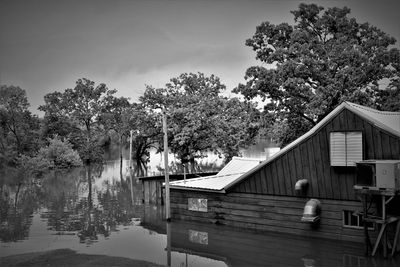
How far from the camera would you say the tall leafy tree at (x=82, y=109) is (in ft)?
264

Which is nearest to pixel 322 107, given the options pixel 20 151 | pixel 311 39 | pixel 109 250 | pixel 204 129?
pixel 311 39

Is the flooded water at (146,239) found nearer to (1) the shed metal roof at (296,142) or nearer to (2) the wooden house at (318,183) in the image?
(2) the wooden house at (318,183)

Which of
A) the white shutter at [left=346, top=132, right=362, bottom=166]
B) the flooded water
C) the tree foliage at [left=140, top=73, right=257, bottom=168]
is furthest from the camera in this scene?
the tree foliage at [left=140, top=73, right=257, bottom=168]

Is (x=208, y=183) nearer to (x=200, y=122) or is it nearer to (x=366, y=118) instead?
(x=366, y=118)

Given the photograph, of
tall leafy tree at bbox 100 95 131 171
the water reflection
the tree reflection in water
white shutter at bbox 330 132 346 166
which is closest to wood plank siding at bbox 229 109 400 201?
white shutter at bbox 330 132 346 166

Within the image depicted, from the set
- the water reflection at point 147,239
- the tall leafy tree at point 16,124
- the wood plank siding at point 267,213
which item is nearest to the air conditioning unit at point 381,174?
the wood plank siding at point 267,213

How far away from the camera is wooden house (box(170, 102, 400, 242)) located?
1823 centimetres

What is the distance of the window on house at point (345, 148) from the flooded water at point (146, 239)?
13.4 feet

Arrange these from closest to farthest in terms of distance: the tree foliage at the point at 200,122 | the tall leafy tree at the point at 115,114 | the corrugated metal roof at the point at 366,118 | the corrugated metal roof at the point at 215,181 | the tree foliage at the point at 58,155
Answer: the corrugated metal roof at the point at 366,118 → the corrugated metal roof at the point at 215,181 → the tree foliage at the point at 200,122 → the tree foliage at the point at 58,155 → the tall leafy tree at the point at 115,114

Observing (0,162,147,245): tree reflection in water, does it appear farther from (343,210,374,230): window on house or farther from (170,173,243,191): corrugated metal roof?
(343,210,374,230): window on house

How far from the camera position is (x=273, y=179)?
2120 centimetres

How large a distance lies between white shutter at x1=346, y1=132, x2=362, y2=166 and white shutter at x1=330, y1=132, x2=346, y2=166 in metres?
0.21

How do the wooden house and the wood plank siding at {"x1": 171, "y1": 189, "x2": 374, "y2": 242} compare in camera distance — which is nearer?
the wooden house

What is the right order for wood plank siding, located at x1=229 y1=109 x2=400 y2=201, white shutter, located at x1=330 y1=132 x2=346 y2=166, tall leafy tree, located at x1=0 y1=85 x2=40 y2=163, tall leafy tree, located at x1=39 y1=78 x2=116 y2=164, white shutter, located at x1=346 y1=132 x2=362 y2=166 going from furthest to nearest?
tall leafy tree, located at x1=39 y1=78 x2=116 y2=164
tall leafy tree, located at x1=0 y1=85 x2=40 y2=163
white shutter, located at x1=330 y1=132 x2=346 y2=166
white shutter, located at x1=346 y1=132 x2=362 y2=166
wood plank siding, located at x1=229 y1=109 x2=400 y2=201
